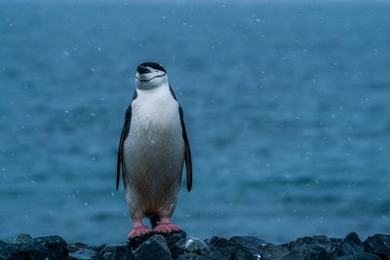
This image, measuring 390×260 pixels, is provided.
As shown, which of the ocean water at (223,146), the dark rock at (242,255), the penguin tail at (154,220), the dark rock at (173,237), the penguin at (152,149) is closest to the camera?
the dark rock at (242,255)

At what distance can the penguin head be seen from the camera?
5.55 meters

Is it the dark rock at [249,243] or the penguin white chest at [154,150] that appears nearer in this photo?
the dark rock at [249,243]

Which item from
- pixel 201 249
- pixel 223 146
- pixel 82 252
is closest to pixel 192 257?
pixel 201 249

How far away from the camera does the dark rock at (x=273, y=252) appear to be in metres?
5.25

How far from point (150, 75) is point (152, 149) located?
1.38 ft

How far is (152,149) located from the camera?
18.6ft

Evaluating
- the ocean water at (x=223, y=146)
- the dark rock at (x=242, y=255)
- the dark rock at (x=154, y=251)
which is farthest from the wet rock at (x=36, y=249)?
the ocean water at (x=223, y=146)

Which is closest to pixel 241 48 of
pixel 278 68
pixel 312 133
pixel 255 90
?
pixel 278 68

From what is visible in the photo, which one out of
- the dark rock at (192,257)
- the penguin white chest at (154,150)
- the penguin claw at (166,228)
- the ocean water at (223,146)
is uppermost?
the ocean water at (223,146)

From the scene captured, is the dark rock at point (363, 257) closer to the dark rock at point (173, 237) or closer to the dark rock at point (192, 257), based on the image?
the dark rock at point (192, 257)

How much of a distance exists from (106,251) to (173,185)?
0.68m

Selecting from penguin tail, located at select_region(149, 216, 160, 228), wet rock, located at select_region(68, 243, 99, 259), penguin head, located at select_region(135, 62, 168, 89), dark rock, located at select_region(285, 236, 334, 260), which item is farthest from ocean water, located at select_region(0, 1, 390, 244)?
dark rock, located at select_region(285, 236, 334, 260)

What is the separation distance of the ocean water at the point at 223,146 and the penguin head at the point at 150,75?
152 inches

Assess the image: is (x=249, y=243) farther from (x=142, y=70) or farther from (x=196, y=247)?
(x=142, y=70)
